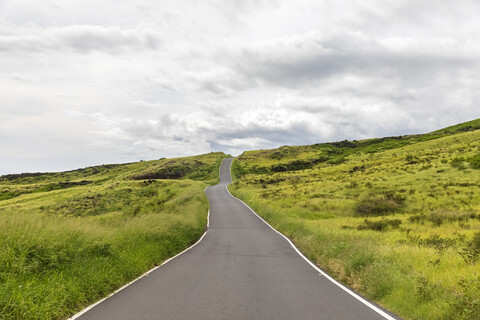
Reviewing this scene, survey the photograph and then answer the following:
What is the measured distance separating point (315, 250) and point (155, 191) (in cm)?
4402

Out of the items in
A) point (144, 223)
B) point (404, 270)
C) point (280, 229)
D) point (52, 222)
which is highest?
point (52, 222)

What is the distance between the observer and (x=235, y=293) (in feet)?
24.8

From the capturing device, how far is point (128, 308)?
644 centimetres

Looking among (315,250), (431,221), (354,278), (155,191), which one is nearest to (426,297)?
(354,278)

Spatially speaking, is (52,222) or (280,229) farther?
(280,229)

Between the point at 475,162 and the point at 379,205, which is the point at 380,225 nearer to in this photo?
the point at 379,205

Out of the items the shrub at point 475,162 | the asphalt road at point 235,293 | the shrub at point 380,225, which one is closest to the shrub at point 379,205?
the shrub at point 380,225

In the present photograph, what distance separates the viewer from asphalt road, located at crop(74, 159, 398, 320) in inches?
240

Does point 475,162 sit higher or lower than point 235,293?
higher

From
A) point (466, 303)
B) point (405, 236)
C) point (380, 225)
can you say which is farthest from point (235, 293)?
point (380, 225)

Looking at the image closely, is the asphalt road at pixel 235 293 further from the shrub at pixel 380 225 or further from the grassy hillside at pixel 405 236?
the shrub at pixel 380 225

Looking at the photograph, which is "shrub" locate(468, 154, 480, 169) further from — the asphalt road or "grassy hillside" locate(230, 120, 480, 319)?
the asphalt road

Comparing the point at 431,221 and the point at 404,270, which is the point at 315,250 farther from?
the point at 431,221

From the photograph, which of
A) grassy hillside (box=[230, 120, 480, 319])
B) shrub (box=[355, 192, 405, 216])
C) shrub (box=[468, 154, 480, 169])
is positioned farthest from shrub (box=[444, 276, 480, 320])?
shrub (box=[468, 154, 480, 169])
